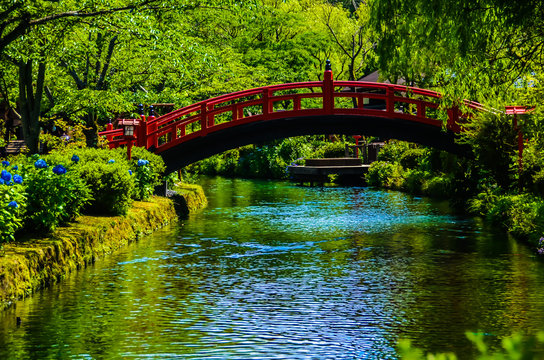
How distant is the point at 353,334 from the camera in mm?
10930

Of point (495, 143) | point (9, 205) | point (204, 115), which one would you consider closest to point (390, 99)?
point (495, 143)

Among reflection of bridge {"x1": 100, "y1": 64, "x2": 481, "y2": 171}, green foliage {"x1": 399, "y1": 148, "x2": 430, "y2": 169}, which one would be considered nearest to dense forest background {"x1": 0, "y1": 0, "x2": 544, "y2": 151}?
reflection of bridge {"x1": 100, "y1": 64, "x2": 481, "y2": 171}

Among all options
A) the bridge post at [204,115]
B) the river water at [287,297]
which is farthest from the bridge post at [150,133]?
the river water at [287,297]

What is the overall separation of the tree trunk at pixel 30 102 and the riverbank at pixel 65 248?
3.56 m

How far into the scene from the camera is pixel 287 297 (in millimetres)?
13500

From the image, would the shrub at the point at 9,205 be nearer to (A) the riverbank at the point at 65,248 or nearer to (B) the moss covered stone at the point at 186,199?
(A) the riverbank at the point at 65,248

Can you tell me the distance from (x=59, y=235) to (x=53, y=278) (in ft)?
4.33

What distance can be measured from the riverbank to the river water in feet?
0.92

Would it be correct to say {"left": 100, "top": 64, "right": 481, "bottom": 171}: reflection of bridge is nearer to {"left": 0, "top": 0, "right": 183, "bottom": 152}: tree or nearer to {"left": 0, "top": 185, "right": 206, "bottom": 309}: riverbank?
{"left": 0, "top": 0, "right": 183, "bottom": 152}: tree

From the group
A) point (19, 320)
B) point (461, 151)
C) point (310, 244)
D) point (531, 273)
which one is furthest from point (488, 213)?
point (19, 320)

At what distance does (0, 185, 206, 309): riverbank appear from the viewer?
12617 mm

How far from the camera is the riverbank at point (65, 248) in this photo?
12.6 meters

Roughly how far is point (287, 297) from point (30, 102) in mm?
12866

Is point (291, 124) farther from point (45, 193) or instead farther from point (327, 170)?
point (327, 170)
